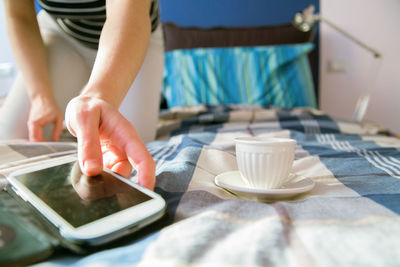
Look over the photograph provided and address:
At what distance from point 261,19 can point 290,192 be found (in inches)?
92.5

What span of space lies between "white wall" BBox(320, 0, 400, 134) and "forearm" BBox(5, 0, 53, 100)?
7.17 feet

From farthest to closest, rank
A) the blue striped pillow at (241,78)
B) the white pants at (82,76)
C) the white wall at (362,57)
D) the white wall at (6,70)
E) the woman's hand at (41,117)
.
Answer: the white wall at (362,57)
the white wall at (6,70)
the blue striped pillow at (241,78)
the white pants at (82,76)
the woman's hand at (41,117)

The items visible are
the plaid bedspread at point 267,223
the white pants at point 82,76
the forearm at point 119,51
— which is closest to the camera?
the plaid bedspread at point 267,223

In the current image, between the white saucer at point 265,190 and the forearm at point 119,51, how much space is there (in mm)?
223

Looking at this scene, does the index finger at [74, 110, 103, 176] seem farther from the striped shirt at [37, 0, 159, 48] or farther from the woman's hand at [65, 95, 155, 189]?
the striped shirt at [37, 0, 159, 48]

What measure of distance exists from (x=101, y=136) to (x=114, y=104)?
0.07 metres

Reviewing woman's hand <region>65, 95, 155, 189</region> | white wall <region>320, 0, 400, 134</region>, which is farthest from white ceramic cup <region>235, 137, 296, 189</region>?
white wall <region>320, 0, 400, 134</region>

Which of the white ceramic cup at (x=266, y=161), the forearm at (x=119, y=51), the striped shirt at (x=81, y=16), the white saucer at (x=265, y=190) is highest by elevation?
the striped shirt at (x=81, y=16)

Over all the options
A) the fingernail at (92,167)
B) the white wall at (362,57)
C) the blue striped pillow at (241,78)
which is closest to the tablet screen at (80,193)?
the fingernail at (92,167)

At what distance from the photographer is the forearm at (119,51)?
52cm

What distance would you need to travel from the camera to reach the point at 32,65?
43.3 inches

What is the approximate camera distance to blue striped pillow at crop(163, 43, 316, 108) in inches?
76.4

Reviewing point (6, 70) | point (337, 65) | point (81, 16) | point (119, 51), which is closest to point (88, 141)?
point (119, 51)

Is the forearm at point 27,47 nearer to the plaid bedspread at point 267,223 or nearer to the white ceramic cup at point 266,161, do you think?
the plaid bedspread at point 267,223
